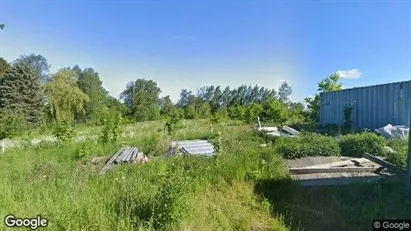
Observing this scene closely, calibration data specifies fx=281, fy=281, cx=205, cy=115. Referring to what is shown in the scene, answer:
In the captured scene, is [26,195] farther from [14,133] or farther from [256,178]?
[14,133]

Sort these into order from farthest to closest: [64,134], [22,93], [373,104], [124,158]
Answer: [22,93] → [373,104] → [64,134] → [124,158]

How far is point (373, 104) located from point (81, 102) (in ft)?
107

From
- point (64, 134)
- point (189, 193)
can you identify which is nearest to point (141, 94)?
point (64, 134)

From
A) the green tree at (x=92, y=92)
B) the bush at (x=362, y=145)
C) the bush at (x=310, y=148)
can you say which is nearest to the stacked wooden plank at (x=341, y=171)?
the bush at (x=310, y=148)

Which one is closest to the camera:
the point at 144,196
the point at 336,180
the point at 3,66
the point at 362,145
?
the point at 144,196

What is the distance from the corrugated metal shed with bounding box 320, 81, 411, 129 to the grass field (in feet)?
26.0

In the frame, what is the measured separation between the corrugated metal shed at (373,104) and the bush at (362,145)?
3501 mm

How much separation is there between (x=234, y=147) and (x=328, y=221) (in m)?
4.41

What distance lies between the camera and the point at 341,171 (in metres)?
6.45

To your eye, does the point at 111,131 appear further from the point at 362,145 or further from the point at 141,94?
the point at 141,94

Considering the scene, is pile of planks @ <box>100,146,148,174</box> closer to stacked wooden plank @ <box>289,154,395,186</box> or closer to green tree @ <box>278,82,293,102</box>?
stacked wooden plank @ <box>289,154,395,186</box>

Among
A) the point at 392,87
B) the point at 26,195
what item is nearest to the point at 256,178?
the point at 26,195

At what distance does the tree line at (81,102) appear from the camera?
83.5 feet

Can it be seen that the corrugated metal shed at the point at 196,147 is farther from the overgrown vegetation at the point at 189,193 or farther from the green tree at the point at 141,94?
the green tree at the point at 141,94
